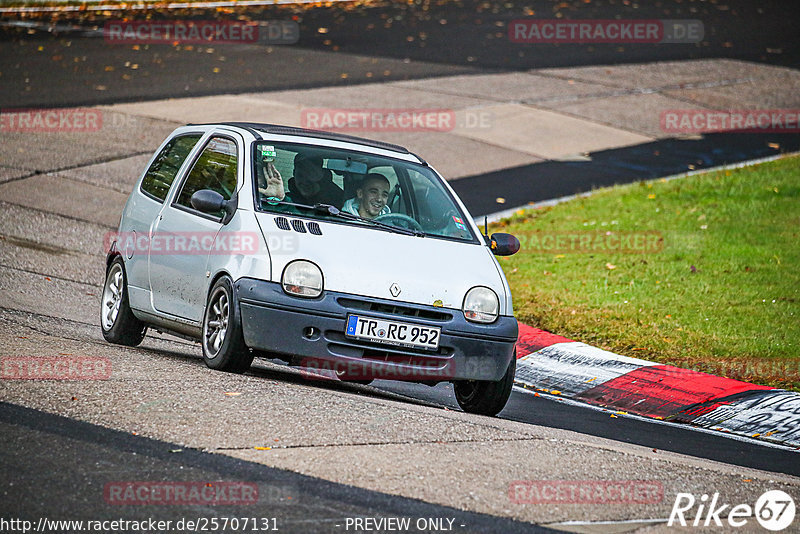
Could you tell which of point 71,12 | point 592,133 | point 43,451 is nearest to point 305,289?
point 43,451

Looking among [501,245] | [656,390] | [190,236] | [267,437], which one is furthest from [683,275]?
[267,437]

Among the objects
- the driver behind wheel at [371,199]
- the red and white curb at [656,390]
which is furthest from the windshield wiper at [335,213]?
the red and white curb at [656,390]

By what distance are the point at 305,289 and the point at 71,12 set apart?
74.5 ft

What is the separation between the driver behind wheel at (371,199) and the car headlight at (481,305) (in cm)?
104

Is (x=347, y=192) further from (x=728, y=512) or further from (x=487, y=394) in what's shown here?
(x=728, y=512)

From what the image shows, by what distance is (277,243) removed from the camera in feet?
24.1

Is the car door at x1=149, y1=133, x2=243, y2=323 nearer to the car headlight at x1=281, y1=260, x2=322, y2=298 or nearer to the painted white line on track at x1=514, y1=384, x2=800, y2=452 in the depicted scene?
the car headlight at x1=281, y1=260, x2=322, y2=298

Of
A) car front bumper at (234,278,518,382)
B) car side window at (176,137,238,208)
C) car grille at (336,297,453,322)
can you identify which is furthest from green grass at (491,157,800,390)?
car side window at (176,137,238,208)

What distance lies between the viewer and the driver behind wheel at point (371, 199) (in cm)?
807

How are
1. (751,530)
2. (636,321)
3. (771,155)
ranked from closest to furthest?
(751,530), (636,321), (771,155)

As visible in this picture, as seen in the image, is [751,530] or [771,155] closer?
[751,530]

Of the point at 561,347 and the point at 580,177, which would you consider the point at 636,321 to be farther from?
the point at 580,177

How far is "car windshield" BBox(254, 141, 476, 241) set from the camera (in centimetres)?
789

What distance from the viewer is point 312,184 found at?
8.06 metres
